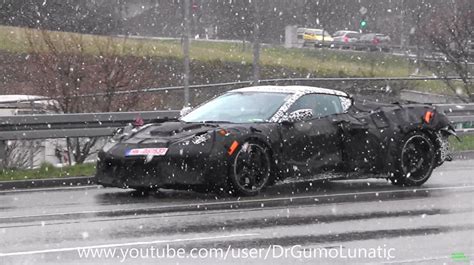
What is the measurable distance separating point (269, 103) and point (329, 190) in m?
1.51

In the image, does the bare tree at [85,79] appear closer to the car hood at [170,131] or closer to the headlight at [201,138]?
the car hood at [170,131]

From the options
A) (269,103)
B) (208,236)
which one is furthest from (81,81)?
(208,236)

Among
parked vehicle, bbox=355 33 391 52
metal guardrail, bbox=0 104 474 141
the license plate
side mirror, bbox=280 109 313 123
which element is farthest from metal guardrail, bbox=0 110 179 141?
parked vehicle, bbox=355 33 391 52

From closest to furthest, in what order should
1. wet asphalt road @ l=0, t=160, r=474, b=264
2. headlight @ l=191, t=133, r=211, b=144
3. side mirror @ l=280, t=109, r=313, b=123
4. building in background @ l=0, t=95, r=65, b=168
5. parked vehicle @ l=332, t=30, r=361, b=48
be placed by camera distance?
wet asphalt road @ l=0, t=160, r=474, b=264, headlight @ l=191, t=133, r=211, b=144, side mirror @ l=280, t=109, r=313, b=123, building in background @ l=0, t=95, r=65, b=168, parked vehicle @ l=332, t=30, r=361, b=48

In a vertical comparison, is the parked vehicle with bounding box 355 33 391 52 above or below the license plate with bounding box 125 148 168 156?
below

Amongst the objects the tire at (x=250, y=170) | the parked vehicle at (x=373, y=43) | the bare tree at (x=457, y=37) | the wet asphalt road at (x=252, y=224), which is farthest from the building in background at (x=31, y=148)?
the parked vehicle at (x=373, y=43)

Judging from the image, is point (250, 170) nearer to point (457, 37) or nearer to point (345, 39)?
point (457, 37)

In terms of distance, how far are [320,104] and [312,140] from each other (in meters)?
0.78

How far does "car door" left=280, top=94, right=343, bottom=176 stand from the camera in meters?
14.0

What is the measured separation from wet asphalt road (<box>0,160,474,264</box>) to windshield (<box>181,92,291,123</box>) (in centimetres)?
107

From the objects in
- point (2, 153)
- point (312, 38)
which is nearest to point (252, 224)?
point (2, 153)

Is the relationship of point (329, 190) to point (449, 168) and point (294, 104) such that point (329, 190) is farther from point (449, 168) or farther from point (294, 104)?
point (449, 168)

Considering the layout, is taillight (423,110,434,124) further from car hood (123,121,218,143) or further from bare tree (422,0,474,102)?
bare tree (422,0,474,102)

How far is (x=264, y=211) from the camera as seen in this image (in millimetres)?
12375
